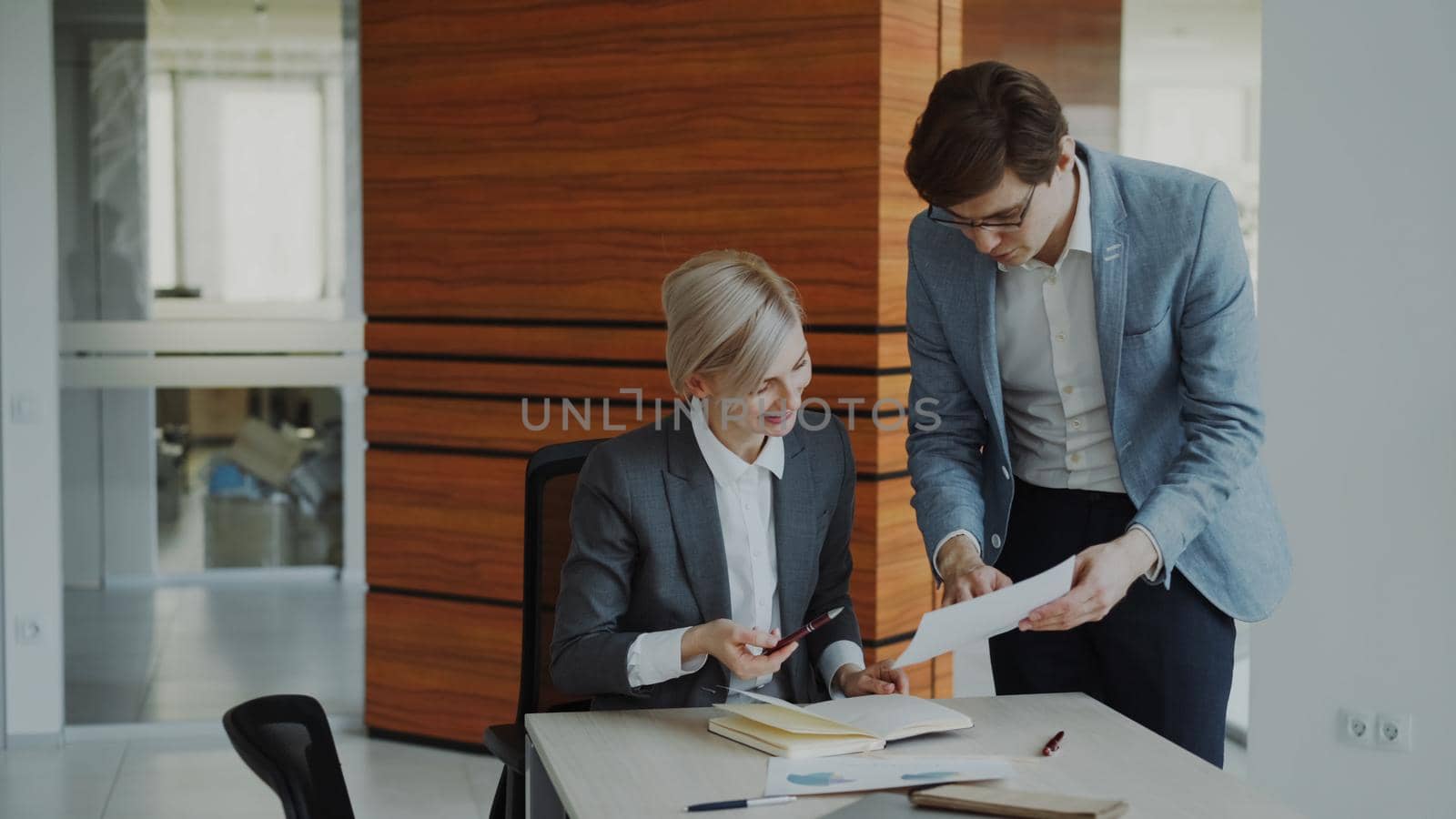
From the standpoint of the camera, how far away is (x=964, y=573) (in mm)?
2100

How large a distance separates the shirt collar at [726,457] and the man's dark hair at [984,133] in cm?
49

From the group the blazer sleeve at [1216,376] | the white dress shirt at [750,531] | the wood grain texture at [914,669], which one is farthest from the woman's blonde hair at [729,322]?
the wood grain texture at [914,669]

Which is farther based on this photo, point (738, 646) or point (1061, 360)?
point (1061, 360)

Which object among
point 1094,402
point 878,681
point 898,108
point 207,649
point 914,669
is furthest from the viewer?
point 207,649

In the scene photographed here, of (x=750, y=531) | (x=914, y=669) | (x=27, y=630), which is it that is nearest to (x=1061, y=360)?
(x=750, y=531)

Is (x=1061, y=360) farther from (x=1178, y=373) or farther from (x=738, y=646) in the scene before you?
(x=738, y=646)

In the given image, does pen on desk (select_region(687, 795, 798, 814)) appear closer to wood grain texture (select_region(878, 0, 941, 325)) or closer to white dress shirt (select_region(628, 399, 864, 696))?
white dress shirt (select_region(628, 399, 864, 696))

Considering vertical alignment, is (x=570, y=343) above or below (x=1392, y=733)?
above

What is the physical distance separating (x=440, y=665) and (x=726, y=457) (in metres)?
2.70

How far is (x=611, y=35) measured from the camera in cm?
415

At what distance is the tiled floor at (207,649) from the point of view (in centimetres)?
498

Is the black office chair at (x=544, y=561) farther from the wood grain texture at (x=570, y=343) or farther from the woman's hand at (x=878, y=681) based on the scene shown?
the wood grain texture at (x=570, y=343)

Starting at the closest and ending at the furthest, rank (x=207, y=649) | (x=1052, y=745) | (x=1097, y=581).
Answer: (x=1052, y=745) < (x=1097, y=581) < (x=207, y=649)

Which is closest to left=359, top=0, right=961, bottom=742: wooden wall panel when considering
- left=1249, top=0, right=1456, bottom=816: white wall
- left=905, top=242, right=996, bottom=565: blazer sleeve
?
left=1249, top=0, right=1456, bottom=816: white wall
